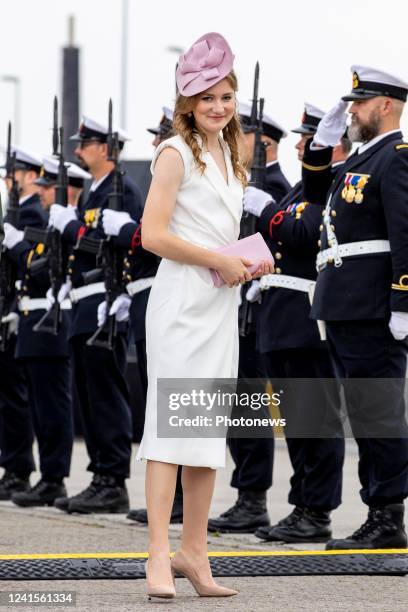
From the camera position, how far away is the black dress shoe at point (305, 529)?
6641mm

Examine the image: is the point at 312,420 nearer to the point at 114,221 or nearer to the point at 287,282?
the point at 287,282

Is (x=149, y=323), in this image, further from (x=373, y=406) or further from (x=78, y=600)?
(x=373, y=406)

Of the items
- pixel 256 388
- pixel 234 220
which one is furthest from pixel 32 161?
pixel 234 220

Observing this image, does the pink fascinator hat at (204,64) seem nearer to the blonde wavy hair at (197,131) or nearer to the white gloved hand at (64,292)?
the blonde wavy hair at (197,131)

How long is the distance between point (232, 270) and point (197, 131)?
484 millimetres

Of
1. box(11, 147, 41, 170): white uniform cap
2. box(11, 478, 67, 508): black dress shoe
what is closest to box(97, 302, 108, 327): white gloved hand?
box(11, 478, 67, 508): black dress shoe

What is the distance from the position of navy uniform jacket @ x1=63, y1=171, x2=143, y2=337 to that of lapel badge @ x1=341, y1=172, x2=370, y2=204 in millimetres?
2047

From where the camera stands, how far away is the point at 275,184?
24.3 ft

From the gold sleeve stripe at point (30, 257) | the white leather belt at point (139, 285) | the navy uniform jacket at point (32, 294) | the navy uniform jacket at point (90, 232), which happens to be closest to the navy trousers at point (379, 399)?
A: the white leather belt at point (139, 285)

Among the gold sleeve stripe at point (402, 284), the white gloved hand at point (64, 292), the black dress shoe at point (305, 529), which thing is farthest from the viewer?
the white gloved hand at point (64, 292)

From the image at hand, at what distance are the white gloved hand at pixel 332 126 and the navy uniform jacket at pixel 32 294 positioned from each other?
2.70 meters

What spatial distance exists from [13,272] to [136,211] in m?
1.41

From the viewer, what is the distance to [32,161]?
932 centimetres

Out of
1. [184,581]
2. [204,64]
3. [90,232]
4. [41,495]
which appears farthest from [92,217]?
[204,64]
